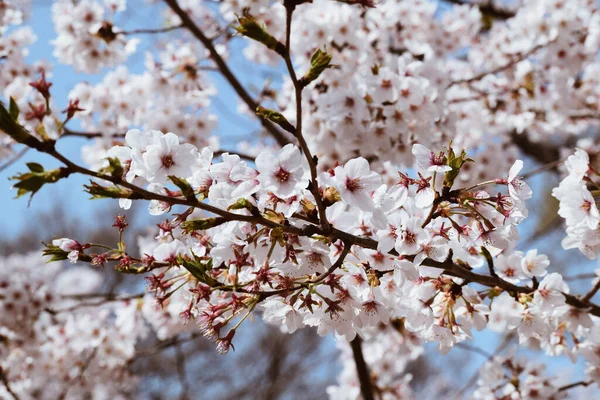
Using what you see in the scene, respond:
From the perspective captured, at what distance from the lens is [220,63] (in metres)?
3.56

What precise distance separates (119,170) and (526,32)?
12.6 feet

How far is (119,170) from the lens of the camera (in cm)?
127

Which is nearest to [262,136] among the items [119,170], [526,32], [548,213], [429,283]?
[526,32]

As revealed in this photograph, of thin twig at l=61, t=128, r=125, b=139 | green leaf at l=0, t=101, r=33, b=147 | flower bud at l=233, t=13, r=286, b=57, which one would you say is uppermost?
thin twig at l=61, t=128, r=125, b=139

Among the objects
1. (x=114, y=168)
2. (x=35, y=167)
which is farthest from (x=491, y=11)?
(x=35, y=167)

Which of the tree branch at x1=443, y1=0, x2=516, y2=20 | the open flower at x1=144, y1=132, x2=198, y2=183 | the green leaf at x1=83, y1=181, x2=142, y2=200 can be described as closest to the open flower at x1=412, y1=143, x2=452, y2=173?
the open flower at x1=144, y1=132, x2=198, y2=183

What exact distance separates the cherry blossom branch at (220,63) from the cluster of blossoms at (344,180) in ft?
0.06

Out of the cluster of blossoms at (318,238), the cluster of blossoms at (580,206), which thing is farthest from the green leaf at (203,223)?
the cluster of blossoms at (580,206)

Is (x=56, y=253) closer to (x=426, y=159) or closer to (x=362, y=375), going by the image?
(x=426, y=159)

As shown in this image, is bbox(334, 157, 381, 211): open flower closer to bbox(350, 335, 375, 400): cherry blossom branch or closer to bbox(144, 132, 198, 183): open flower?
bbox(144, 132, 198, 183): open flower

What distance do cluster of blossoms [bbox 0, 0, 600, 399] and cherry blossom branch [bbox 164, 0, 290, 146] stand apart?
19 millimetres

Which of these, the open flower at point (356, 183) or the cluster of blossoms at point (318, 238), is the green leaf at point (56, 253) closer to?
the cluster of blossoms at point (318, 238)

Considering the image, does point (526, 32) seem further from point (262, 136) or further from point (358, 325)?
point (358, 325)

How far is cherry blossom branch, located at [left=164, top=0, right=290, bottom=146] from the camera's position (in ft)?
11.5
